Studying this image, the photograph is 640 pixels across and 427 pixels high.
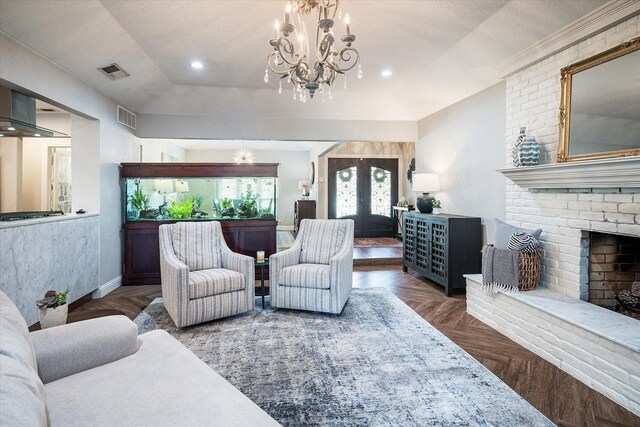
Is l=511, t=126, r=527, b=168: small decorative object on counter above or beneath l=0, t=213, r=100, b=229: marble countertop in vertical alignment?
above

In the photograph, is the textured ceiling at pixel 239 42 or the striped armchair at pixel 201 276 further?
the striped armchair at pixel 201 276

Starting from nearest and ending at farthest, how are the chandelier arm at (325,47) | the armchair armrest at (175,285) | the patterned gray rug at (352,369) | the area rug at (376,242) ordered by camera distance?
the patterned gray rug at (352,369) → the chandelier arm at (325,47) → the armchair armrest at (175,285) → the area rug at (376,242)

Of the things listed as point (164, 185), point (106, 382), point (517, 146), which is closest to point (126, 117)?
point (164, 185)

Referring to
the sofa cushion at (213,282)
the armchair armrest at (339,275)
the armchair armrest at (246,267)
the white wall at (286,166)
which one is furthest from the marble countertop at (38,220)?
the white wall at (286,166)

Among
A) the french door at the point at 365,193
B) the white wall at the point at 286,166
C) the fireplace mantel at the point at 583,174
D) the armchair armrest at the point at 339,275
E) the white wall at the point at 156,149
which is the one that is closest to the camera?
the fireplace mantel at the point at 583,174

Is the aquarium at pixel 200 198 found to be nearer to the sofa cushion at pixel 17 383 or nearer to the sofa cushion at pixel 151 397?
the sofa cushion at pixel 151 397

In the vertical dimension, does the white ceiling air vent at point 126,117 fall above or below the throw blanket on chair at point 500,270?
above

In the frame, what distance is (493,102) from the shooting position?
163 inches

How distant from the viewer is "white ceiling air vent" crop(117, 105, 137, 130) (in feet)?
15.7

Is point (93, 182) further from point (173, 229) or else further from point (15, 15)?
point (15, 15)

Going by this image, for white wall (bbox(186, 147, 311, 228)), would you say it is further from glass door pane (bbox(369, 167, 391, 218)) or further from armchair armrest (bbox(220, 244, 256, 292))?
armchair armrest (bbox(220, 244, 256, 292))

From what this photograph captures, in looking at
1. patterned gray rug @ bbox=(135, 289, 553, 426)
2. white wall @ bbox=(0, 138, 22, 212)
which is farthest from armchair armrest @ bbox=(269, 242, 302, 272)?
white wall @ bbox=(0, 138, 22, 212)

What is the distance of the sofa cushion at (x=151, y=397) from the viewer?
114cm

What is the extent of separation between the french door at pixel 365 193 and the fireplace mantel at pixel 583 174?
5.83 meters
